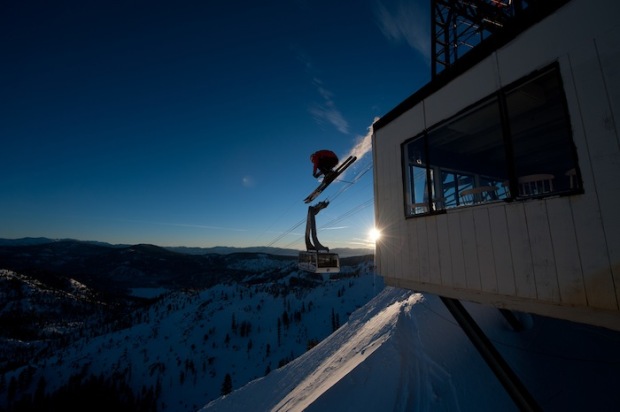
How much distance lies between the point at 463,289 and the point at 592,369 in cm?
493

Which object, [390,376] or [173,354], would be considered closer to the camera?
[390,376]

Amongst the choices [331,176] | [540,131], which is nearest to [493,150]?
[540,131]

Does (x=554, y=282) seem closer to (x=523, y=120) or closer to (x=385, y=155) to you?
(x=385, y=155)

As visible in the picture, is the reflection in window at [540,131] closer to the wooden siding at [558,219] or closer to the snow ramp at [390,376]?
the wooden siding at [558,219]

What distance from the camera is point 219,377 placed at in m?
139

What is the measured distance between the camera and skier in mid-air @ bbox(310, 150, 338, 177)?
990 cm

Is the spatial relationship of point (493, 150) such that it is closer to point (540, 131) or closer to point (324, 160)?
point (540, 131)

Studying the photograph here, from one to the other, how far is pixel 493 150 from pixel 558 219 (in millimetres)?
5473

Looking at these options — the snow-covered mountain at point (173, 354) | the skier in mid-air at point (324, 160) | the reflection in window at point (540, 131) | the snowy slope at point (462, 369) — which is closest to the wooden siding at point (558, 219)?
the reflection in window at point (540, 131)

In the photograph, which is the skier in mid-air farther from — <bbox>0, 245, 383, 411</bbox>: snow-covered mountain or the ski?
<bbox>0, 245, 383, 411</bbox>: snow-covered mountain

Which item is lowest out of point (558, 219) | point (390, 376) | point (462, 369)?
point (390, 376)

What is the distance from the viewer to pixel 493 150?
8086mm

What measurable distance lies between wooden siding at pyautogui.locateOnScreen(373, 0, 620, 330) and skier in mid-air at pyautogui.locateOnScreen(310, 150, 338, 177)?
5.01 metres

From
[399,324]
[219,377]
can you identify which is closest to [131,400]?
[219,377]
